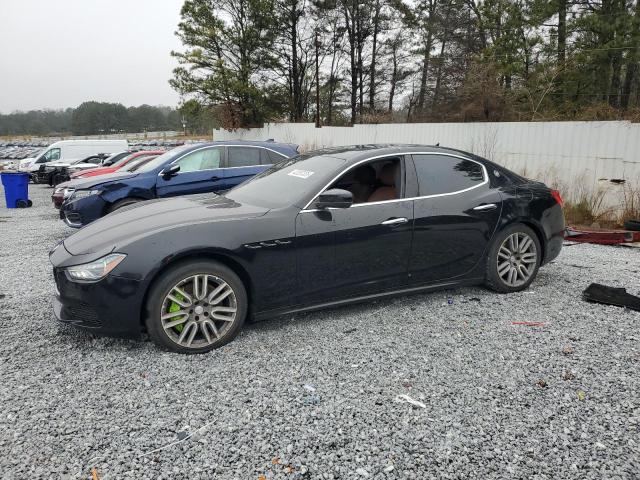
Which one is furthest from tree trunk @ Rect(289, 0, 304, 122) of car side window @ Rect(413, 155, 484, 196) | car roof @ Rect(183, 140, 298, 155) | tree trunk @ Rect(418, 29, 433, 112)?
car side window @ Rect(413, 155, 484, 196)

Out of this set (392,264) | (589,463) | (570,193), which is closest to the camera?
(589,463)

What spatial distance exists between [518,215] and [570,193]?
6.73 m

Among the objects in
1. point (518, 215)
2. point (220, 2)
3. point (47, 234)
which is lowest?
point (47, 234)

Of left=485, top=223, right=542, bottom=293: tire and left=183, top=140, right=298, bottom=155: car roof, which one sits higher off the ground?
left=183, top=140, right=298, bottom=155: car roof

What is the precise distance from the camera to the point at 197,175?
8836 millimetres

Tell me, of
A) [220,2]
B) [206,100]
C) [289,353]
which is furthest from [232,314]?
[220,2]

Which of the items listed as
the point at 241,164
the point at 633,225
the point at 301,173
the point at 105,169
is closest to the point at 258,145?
the point at 241,164

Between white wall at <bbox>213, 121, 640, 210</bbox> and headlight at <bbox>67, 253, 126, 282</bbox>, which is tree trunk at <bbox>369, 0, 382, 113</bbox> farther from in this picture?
headlight at <bbox>67, 253, 126, 282</bbox>

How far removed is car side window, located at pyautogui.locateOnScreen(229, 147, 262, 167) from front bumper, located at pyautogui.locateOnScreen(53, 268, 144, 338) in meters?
5.78

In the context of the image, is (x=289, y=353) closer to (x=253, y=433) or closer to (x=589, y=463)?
(x=253, y=433)

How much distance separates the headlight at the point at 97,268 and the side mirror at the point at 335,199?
1600 mm

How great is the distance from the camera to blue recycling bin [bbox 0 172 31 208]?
13938 millimetres

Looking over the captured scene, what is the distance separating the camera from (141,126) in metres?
93.4

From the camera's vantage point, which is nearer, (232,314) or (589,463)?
(589,463)
